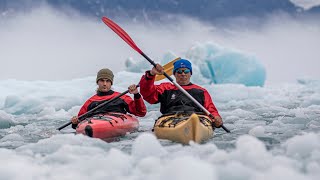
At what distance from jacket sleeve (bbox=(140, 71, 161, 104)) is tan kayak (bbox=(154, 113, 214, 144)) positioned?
0.38 m

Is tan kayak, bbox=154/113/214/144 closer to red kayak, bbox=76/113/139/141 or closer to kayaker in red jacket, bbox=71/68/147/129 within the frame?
red kayak, bbox=76/113/139/141

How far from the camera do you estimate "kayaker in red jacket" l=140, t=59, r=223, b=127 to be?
477 centimetres

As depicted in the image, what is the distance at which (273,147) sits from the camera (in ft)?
11.7

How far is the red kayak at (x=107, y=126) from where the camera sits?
454cm

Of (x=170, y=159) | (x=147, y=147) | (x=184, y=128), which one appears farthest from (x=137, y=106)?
(x=170, y=159)

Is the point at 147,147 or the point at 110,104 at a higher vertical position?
the point at 110,104

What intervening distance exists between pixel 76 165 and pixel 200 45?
17.8 meters

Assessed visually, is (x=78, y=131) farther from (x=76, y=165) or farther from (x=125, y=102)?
(x=76, y=165)

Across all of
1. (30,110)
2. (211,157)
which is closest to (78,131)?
(211,157)

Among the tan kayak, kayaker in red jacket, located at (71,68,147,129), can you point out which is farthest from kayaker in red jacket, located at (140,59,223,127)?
kayaker in red jacket, located at (71,68,147,129)

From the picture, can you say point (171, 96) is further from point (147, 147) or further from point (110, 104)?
point (147, 147)

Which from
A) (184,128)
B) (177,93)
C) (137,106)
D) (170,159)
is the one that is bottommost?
(170,159)

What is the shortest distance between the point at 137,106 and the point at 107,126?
0.75 m

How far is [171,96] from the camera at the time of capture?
16.1ft
